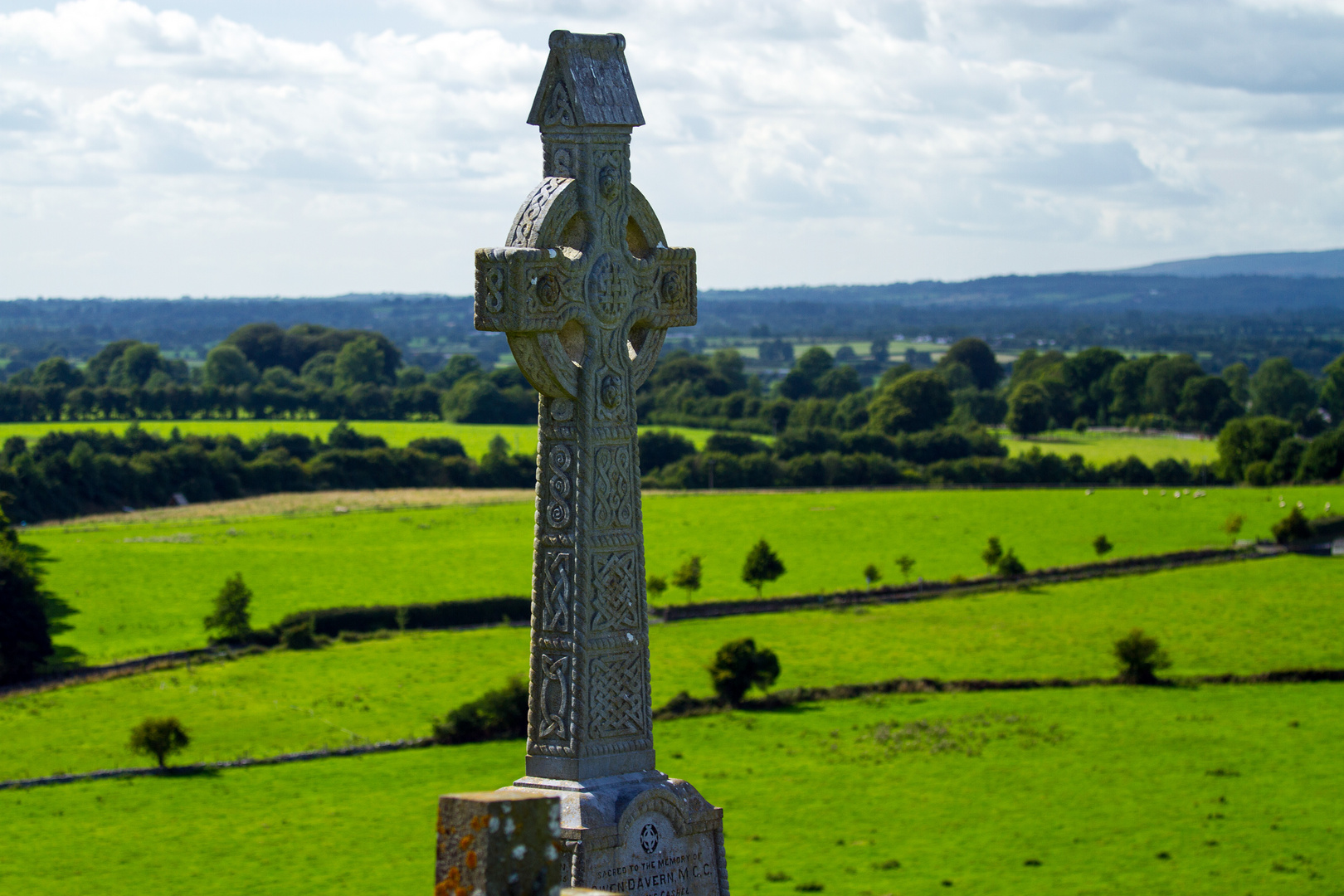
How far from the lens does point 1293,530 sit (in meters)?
83.5

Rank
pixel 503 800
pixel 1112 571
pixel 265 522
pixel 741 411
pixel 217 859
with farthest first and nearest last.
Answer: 1. pixel 741 411
2. pixel 265 522
3. pixel 1112 571
4. pixel 217 859
5. pixel 503 800

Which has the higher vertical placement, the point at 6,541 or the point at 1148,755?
the point at 6,541

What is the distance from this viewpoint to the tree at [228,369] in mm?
174250

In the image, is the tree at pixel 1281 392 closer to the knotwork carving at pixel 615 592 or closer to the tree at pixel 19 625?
the tree at pixel 19 625

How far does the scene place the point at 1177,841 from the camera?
44312 mm

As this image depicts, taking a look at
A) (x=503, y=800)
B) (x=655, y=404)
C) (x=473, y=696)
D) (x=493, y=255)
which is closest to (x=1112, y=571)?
(x=473, y=696)

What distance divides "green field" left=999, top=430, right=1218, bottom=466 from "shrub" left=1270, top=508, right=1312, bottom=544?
42878 mm

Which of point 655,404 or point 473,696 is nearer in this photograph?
point 473,696

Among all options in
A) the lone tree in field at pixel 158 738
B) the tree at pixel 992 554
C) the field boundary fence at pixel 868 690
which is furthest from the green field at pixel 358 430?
the lone tree in field at pixel 158 738

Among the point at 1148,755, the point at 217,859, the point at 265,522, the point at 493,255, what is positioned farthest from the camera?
the point at 265,522

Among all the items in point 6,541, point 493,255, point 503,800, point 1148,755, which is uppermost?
point 493,255

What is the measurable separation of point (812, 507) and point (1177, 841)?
56565mm

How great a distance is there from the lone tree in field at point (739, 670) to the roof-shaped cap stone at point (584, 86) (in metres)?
47.9

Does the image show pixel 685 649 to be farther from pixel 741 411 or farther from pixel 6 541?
pixel 741 411
